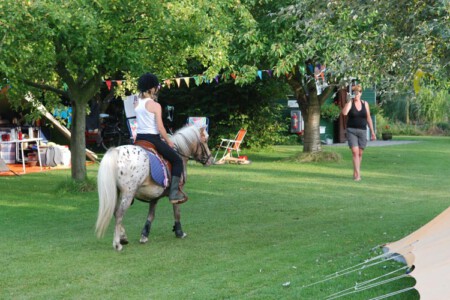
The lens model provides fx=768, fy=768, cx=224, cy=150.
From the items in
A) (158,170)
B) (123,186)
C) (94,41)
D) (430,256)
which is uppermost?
(94,41)

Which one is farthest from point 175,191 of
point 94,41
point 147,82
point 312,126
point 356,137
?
point 312,126

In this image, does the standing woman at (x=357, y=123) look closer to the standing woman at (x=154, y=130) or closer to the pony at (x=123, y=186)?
the pony at (x=123, y=186)

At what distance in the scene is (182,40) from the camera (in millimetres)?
13227

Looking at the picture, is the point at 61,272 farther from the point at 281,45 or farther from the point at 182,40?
the point at 281,45

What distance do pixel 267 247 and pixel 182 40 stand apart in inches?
217

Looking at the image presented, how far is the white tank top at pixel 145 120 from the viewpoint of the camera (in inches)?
359

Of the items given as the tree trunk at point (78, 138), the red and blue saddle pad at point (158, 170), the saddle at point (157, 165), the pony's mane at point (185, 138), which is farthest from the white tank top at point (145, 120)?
the tree trunk at point (78, 138)

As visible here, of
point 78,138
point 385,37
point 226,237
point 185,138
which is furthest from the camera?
point 78,138

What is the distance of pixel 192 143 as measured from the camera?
9.69 meters

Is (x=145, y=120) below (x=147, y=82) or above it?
below

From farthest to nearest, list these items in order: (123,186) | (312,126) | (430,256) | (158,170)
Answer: (312,126) → (158,170) → (123,186) → (430,256)

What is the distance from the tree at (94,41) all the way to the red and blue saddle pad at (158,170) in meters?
3.26

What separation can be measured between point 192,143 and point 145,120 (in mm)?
812

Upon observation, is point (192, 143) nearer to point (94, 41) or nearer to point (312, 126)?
point (94, 41)
